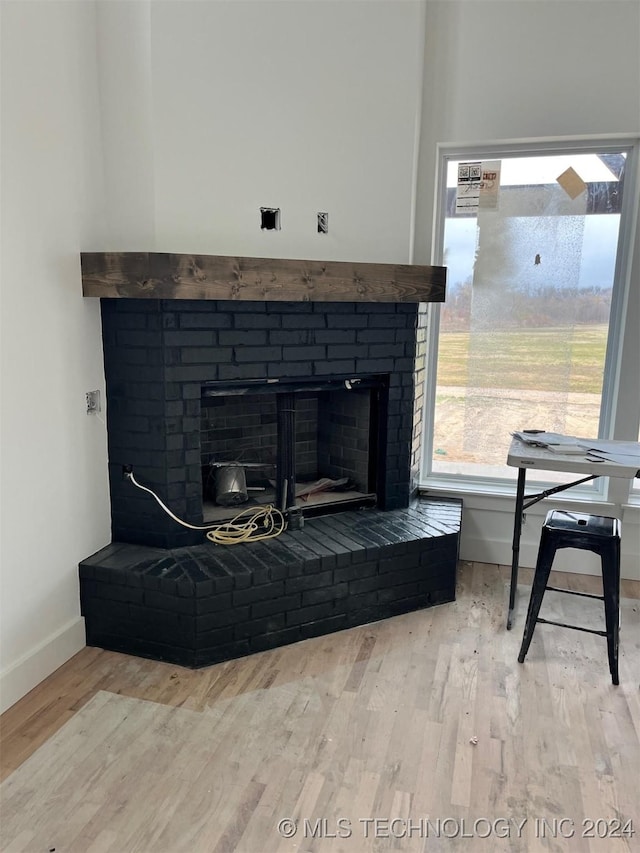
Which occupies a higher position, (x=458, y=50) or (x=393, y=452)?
(x=458, y=50)

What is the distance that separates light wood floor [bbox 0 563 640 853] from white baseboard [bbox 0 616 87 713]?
35 mm

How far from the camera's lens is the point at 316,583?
2.64m

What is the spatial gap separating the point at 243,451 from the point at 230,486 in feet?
0.80

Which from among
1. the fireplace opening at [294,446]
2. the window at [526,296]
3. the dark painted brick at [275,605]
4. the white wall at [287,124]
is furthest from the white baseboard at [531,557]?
the white wall at [287,124]

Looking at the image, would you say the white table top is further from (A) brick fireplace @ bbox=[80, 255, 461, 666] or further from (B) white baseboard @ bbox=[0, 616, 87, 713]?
(B) white baseboard @ bbox=[0, 616, 87, 713]

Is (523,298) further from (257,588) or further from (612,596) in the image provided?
(257,588)

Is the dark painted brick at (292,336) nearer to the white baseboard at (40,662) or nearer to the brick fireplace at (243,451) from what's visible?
the brick fireplace at (243,451)

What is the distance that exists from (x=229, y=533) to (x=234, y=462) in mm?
490

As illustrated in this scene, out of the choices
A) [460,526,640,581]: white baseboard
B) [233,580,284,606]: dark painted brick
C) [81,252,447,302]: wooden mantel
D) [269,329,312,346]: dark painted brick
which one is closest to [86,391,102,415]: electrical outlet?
[81,252,447,302]: wooden mantel

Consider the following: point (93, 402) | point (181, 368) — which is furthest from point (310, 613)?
point (93, 402)

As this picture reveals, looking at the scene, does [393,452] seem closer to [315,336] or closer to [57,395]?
[315,336]

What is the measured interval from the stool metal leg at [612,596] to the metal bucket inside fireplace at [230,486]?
1.62 metres

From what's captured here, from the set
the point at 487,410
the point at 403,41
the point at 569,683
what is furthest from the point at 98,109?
the point at 569,683

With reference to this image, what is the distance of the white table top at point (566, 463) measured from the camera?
7.80ft
